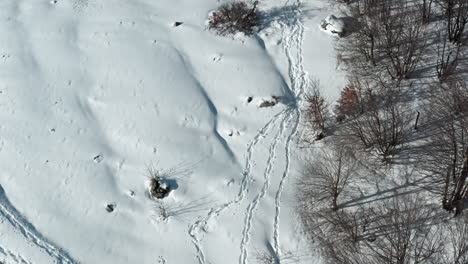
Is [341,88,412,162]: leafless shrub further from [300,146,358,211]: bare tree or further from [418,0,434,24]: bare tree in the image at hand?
[418,0,434,24]: bare tree

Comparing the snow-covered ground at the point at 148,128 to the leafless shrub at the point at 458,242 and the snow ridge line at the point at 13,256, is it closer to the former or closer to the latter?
the snow ridge line at the point at 13,256

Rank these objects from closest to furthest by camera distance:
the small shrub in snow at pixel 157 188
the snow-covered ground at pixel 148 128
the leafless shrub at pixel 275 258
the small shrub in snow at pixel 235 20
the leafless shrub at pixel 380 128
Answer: the leafless shrub at pixel 275 258, the leafless shrub at pixel 380 128, the snow-covered ground at pixel 148 128, the small shrub in snow at pixel 157 188, the small shrub in snow at pixel 235 20

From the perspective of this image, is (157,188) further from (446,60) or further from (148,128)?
(446,60)

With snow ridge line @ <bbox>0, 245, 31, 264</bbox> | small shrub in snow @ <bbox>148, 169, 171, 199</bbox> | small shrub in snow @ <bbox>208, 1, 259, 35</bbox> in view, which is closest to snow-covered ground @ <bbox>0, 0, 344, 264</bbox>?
snow ridge line @ <bbox>0, 245, 31, 264</bbox>

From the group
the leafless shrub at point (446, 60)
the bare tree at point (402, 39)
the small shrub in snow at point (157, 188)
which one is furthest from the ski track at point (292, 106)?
the leafless shrub at point (446, 60)

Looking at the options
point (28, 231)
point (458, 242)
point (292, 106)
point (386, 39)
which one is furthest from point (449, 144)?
point (28, 231)

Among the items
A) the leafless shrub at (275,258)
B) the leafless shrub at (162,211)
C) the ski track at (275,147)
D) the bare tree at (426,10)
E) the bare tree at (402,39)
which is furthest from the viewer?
the bare tree at (426,10)
